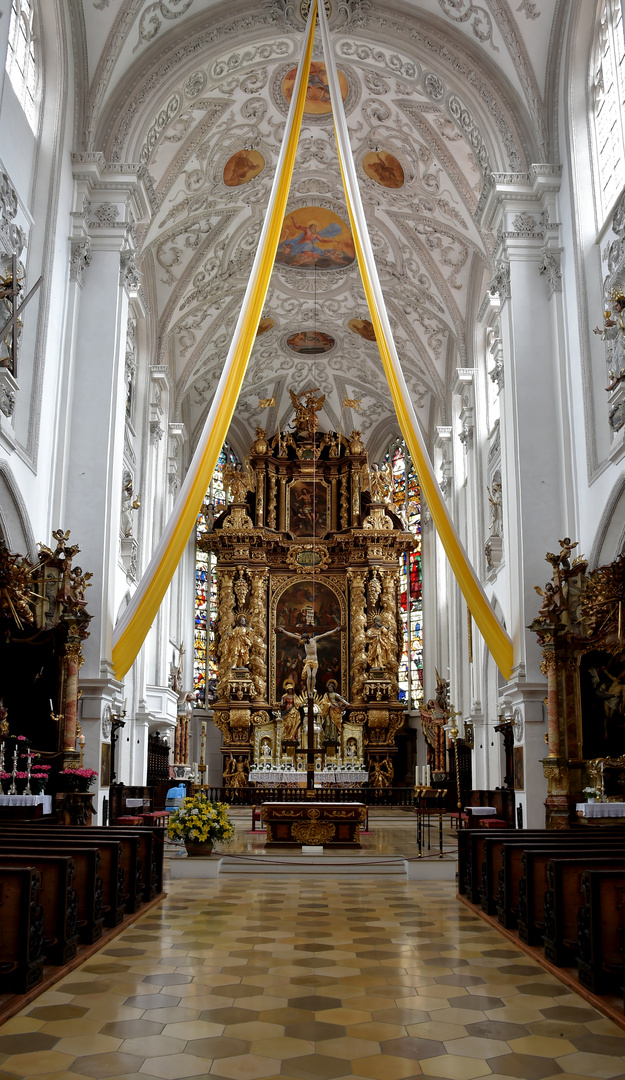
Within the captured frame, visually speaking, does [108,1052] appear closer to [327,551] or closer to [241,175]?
[241,175]

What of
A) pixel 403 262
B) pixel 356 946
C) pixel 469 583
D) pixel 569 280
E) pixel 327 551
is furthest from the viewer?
pixel 327 551

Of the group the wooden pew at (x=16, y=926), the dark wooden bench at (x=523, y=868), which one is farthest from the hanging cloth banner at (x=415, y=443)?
the wooden pew at (x=16, y=926)

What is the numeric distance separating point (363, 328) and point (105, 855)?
72.4 feet

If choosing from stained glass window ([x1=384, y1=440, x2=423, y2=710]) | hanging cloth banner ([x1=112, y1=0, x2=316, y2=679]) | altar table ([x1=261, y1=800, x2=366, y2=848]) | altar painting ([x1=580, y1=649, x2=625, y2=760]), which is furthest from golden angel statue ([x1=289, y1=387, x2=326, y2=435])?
altar painting ([x1=580, y1=649, x2=625, y2=760])

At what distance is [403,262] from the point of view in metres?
22.8

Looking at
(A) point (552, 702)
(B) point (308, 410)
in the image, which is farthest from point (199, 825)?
(B) point (308, 410)

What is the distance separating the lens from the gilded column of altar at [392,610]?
1107 inches

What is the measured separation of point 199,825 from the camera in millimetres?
11742

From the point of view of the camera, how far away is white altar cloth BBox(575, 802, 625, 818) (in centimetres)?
1102

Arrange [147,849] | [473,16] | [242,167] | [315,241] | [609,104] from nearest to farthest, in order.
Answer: [147,849] → [609,104] → [473,16] → [242,167] → [315,241]

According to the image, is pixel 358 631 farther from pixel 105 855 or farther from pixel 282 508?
pixel 105 855

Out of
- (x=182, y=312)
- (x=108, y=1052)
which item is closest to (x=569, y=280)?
(x=182, y=312)

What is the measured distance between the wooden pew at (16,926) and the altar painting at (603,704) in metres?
9.25

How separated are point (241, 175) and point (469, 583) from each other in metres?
12.6
